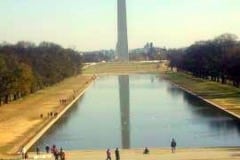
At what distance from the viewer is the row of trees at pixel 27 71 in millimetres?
58031

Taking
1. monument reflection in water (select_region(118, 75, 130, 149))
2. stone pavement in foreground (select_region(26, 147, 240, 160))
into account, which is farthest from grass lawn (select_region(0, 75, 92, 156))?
monument reflection in water (select_region(118, 75, 130, 149))

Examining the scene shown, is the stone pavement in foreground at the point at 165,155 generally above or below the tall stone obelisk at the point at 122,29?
below

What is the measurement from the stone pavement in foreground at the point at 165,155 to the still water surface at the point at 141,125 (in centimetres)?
447

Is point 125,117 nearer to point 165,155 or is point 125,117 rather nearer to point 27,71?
point 27,71

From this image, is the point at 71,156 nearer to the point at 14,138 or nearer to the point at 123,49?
the point at 14,138

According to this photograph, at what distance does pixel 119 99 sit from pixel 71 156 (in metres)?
36.2

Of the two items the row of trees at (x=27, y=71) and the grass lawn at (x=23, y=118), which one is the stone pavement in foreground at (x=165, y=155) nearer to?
the grass lawn at (x=23, y=118)

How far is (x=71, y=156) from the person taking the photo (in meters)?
27.8

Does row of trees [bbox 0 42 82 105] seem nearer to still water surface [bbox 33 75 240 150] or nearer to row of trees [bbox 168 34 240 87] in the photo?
still water surface [bbox 33 75 240 150]

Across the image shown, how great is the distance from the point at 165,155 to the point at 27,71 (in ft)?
122

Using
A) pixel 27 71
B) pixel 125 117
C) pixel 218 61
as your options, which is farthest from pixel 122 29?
pixel 125 117

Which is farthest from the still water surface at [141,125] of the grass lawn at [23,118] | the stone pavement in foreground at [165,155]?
the stone pavement in foreground at [165,155]

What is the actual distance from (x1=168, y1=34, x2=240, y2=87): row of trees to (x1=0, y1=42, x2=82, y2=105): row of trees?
21667mm

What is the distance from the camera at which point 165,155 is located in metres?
27.3
